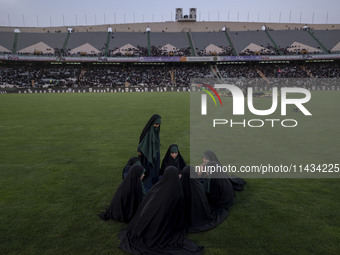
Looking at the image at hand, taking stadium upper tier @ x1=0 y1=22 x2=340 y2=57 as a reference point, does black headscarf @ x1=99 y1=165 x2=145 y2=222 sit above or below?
below

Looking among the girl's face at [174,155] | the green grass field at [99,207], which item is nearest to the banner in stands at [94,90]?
the green grass field at [99,207]

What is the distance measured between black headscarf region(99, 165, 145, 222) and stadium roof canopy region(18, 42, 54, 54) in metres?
59.1

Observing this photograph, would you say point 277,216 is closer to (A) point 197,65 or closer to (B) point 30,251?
(B) point 30,251

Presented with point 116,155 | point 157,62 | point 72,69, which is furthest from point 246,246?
point 72,69

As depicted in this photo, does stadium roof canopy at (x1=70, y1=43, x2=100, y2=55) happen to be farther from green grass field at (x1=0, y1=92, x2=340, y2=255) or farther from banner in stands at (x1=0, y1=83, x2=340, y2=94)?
green grass field at (x1=0, y1=92, x2=340, y2=255)

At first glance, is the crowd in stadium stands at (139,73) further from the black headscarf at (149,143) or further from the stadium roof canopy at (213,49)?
the black headscarf at (149,143)

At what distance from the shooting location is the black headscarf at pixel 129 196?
5211 mm

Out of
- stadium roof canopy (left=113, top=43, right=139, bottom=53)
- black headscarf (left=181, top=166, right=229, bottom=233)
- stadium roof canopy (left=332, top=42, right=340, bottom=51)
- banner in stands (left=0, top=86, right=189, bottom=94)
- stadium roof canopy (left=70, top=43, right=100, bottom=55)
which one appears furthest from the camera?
stadium roof canopy (left=113, top=43, right=139, bottom=53)

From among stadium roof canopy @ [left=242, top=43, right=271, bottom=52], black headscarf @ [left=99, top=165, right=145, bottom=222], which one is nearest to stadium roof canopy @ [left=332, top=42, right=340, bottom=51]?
stadium roof canopy @ [left=242, top=43, right=271, bottom=52]

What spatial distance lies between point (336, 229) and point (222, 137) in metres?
7.74

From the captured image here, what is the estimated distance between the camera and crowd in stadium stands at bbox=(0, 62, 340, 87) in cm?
5316

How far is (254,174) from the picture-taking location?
26.9ft

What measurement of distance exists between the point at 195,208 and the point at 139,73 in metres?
55.8

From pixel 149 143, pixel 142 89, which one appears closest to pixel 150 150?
pixel 149 143
